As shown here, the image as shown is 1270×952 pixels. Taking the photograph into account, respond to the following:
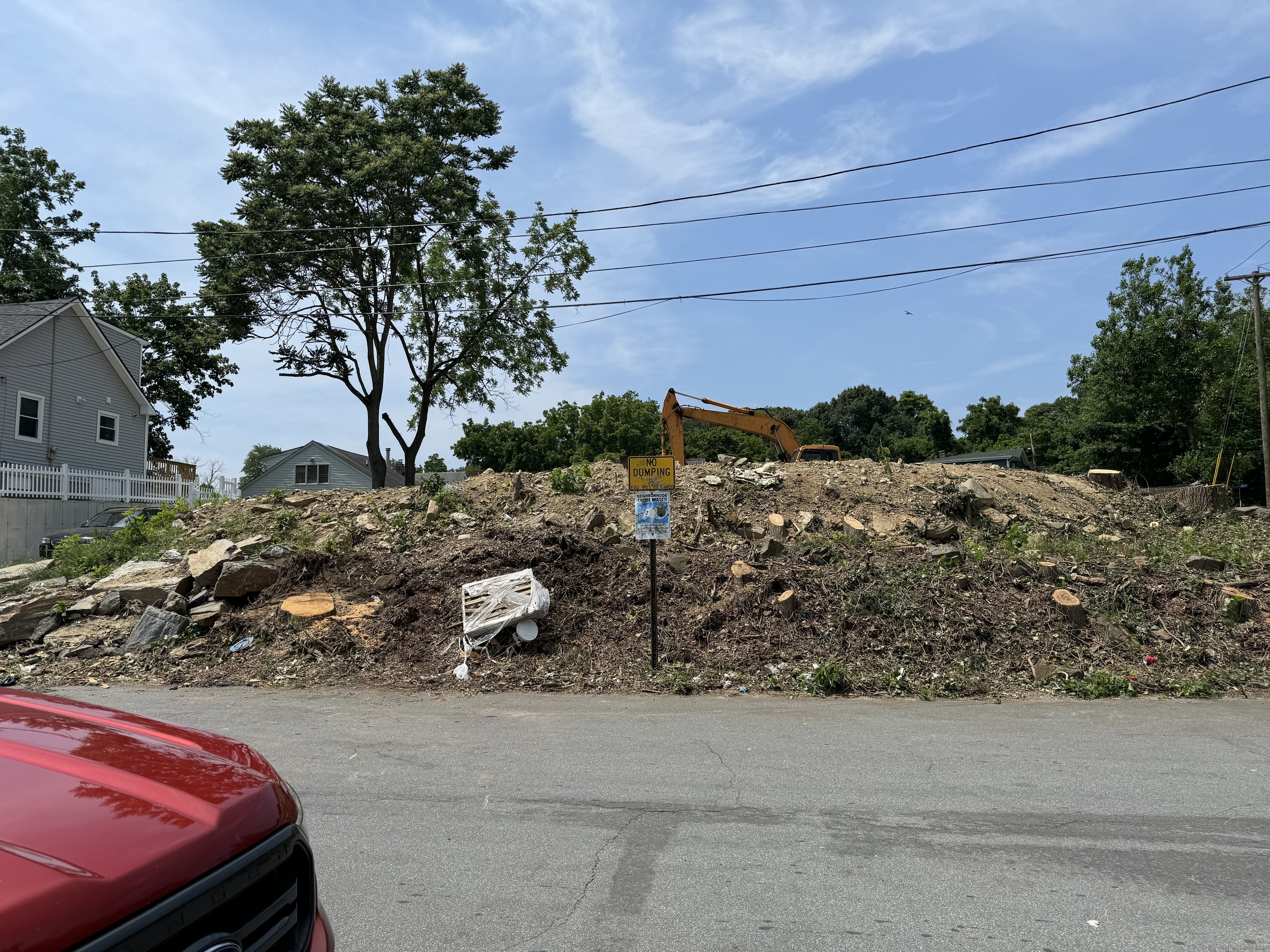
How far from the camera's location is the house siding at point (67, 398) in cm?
2578

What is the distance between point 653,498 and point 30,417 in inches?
1026

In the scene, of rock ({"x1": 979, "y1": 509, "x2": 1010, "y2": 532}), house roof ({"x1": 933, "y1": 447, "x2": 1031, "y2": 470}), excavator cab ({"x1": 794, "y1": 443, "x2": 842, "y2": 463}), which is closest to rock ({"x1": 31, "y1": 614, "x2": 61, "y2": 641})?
rock ({"x1": 979, "y1": 509, "x2": 1010, "y2": 532})

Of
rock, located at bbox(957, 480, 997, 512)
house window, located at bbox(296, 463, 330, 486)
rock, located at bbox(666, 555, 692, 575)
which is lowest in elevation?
rock, located at bbox(666, 555, 692, 575)

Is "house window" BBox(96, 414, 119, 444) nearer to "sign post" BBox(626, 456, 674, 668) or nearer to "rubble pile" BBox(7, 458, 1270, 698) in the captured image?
"rubble pile" BBox(7, 458, 1270, 698)

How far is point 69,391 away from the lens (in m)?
28.2

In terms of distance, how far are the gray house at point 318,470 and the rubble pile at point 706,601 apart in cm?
3125

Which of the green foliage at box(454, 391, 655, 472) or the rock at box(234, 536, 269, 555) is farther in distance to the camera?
the green foliage at box(454, 391, 655, 472)

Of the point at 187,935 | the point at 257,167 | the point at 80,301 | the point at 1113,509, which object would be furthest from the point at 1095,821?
the point at 80,301

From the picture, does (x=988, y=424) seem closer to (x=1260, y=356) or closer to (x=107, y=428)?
(x=1260, y=356)

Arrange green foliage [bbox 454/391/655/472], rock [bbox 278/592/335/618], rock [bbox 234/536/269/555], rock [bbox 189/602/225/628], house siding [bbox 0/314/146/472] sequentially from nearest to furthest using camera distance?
1. rock [bbox 278/592/335/618]
2. rock [bbox 189/602/225/628]
3. rock [bbox 234/536/269/555]
4. house siding [bbox 0/314/146/472]
5. green foliage [bbox 454/391/655/472]

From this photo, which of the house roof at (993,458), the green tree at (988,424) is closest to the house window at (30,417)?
the house roof at (993,458)

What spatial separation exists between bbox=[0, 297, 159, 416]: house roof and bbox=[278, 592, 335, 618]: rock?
20016 millimetres

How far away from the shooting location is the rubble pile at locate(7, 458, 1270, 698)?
1008 centimetres

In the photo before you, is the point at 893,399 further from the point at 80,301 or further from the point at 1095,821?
the point at 1095,821
